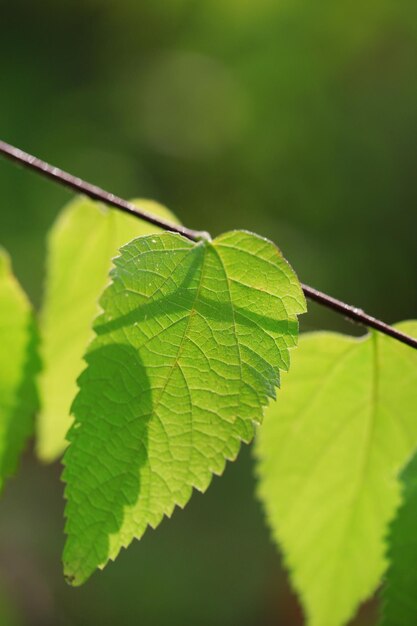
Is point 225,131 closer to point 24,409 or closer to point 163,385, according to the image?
point 24,409

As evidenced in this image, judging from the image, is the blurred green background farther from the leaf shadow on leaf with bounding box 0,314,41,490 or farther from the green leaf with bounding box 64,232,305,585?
the green leaf with bounding box 64,232,305,585

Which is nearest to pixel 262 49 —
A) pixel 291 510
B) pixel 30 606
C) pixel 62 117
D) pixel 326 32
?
pixel 326 32

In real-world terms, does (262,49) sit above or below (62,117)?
above

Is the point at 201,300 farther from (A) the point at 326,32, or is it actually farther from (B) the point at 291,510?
(A) the point at 326,32

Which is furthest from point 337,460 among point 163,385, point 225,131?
point 225,131

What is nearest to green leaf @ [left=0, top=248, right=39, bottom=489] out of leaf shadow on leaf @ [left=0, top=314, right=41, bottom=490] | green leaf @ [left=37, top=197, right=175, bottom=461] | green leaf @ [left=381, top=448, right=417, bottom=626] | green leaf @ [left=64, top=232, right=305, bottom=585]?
leaf shadow on leaf @ [left=0, top=314, right=41, bottom=490]

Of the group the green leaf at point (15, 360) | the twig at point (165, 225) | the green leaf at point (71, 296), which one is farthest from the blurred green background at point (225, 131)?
the twig at point (165, 225)
